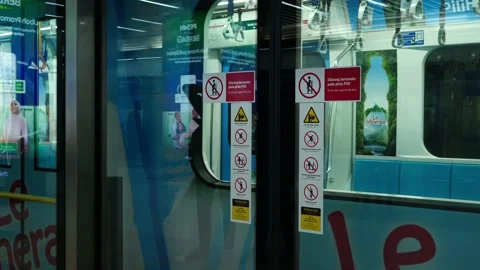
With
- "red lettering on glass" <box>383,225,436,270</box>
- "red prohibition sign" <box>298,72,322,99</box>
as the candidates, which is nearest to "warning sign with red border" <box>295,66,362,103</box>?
"red prohibition sign" <box>298,72,322,99</box>

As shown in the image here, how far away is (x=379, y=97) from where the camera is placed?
110 inches

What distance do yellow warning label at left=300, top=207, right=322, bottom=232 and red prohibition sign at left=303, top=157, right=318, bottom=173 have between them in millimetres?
165

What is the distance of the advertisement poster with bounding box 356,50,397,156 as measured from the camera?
9.12 ft

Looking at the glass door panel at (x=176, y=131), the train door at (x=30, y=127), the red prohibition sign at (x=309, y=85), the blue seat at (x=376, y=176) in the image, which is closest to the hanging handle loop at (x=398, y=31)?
the red prohibition sign at (x=309, y=85)

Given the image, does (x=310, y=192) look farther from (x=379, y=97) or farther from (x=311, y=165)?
(x=379, y=97)

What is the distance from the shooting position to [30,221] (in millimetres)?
3760

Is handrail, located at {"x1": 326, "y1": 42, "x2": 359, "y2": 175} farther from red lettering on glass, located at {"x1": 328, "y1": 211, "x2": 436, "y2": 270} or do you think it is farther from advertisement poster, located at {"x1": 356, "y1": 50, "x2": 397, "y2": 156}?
red lettering on glass, located at {"x1": 328, "y1": 211, "x2": 436, "y2": 270}

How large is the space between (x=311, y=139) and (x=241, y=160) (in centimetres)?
36

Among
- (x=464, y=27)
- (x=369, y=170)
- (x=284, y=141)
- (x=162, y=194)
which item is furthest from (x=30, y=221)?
(x=464, y=27)

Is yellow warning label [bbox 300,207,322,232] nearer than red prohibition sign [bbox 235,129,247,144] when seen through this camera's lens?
Yes

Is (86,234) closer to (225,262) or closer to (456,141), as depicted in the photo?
(225,262)

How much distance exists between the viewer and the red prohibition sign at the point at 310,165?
279cm

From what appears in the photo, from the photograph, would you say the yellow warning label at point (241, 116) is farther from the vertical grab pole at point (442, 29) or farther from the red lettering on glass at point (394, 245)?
the vertical grab pole at point (442, 29)

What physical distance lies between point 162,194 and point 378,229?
121 centimetres
